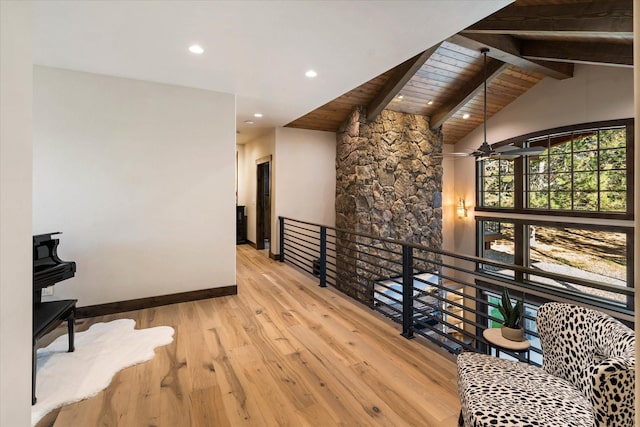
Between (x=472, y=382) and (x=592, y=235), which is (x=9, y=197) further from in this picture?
(x=592, y=235)

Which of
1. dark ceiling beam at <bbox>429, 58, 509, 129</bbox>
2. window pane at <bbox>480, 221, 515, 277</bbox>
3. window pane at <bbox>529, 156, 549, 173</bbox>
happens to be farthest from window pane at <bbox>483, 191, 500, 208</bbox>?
dark ceiling beam at <bbox>429, 58, 509, 129</bbox>

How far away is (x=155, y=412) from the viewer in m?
1.74

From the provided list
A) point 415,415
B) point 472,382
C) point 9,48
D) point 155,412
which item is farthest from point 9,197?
point 415,415

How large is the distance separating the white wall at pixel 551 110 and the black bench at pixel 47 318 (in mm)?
7839

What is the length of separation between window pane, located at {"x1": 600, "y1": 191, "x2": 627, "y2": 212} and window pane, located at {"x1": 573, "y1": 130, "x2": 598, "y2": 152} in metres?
0.89

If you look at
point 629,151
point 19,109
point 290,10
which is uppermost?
point 290,10

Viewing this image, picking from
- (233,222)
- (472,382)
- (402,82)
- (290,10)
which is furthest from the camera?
(402,82)

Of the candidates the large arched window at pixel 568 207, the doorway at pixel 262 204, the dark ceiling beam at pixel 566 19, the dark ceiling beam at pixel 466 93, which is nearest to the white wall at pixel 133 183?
the doorway at pixel 262 204

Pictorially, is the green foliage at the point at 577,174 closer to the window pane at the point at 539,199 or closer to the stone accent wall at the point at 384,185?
the window pane at the point at 539,199

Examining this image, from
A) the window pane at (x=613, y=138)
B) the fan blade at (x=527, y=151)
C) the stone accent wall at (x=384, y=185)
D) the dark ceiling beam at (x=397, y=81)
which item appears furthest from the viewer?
the stone accent wall at (x=384, y=185)

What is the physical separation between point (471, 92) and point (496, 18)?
212cm

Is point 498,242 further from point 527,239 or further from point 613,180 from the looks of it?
point 613,180

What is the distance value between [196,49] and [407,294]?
2.95 m

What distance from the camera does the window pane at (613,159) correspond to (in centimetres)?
508
